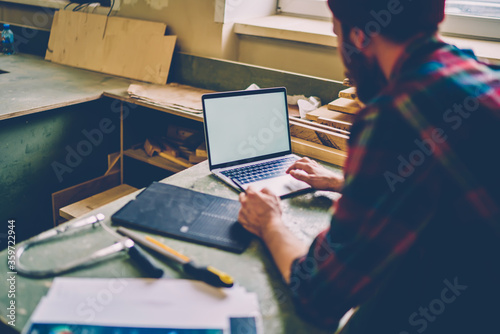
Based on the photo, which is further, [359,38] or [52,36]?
[52,36]

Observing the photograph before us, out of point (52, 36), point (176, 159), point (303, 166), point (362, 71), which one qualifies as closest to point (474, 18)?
point (303, 166)

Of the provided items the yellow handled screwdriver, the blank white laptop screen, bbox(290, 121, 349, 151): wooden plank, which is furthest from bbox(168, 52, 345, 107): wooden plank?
the yellow handled screwdriver

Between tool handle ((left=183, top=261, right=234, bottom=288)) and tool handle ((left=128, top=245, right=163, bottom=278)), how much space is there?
7cm

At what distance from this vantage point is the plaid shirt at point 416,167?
0.60m

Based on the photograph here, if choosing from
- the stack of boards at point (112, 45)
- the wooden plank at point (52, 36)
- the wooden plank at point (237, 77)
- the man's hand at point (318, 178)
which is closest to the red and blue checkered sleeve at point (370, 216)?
the man's hand at point (318, 178)

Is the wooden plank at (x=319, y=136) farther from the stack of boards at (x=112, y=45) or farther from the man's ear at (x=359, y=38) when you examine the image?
the stack of boards at (x=112, y=45)

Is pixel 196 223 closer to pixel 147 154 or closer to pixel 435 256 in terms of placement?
pixel 435 256

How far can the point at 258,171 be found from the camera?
1359mm

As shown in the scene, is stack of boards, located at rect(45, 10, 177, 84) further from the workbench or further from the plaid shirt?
the plaid shirt

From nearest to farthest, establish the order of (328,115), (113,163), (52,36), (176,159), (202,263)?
(202,263) → (328,115) → (176,159) → (113,163) → (52,36)

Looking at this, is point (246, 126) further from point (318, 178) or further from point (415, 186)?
point (415, 186)

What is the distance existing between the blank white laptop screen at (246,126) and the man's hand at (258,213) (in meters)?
0.35

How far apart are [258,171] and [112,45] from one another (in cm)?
171

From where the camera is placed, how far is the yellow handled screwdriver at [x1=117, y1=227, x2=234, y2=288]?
A: 0.80 metres
